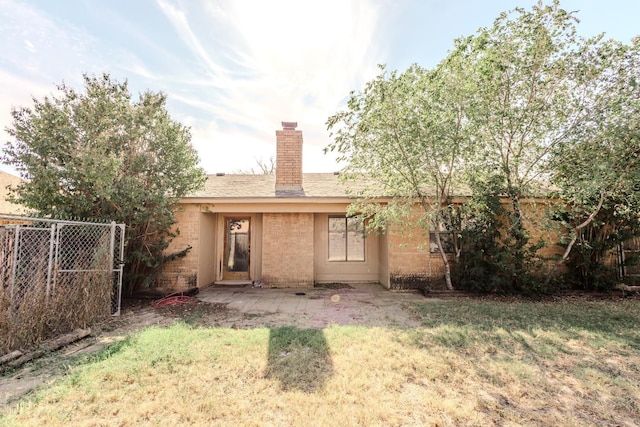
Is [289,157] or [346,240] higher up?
[289,157]

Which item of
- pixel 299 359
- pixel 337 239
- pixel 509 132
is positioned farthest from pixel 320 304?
pixel 509 132

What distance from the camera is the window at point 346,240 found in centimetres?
1044

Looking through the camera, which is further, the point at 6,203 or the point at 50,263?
the point at 6,203

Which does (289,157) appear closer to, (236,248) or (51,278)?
(236,248)

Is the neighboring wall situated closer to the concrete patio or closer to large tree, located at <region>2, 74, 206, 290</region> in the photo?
the concrete patio

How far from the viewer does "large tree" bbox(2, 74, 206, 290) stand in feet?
20.4

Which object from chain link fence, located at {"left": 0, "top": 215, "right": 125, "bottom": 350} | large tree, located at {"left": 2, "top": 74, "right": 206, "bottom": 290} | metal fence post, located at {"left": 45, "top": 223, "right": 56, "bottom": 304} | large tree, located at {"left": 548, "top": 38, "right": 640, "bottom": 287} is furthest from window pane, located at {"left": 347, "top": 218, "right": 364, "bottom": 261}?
metal fence post, located at {"left": 45, "top": 223, "right": 56, "bottom": 304}

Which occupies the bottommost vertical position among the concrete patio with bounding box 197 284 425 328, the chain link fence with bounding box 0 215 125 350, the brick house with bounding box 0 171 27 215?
the concrete patio with bounding box 197 284 425 328

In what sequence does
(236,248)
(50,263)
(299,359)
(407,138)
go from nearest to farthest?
(299,359)
(50,263)
(407,138)
(236,248)

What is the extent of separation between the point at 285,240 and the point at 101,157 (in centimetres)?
522

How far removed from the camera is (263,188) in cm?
1037

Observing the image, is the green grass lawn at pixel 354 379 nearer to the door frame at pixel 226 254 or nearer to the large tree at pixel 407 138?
the large tree at pixel 407 138

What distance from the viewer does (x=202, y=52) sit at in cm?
755

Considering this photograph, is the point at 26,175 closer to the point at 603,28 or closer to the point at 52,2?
the point at 52,2
